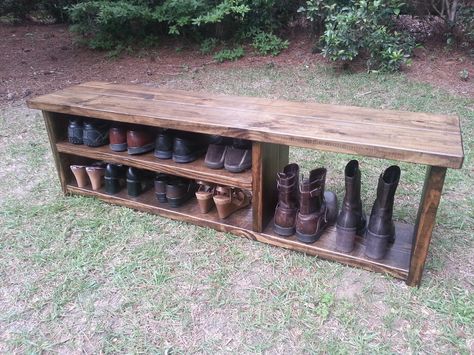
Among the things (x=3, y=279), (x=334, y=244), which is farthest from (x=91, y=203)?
(x=334, y=244)

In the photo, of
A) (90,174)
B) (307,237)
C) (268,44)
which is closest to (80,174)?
(90,174)

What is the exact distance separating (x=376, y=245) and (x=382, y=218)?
0.13 m

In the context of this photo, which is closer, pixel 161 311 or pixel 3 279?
pixel 161 311

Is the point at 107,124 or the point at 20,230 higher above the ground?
the point at 107,124

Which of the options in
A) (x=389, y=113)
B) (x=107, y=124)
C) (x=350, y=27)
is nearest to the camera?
(x=389, y=113)

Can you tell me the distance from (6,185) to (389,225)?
7.86 feet

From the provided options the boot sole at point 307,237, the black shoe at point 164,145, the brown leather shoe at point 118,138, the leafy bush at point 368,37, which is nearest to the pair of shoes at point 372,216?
the boot sole at point 307,237

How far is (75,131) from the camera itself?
7.19 feet

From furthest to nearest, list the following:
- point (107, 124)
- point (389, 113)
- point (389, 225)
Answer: point (107, 124) → point (389, 113) → point (389, 225)

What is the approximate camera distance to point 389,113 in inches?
69.3

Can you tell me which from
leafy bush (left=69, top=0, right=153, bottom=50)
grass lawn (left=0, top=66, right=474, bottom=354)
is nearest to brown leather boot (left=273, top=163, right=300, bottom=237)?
grass lawn (left=0, top=66, right=474, bottom=354)

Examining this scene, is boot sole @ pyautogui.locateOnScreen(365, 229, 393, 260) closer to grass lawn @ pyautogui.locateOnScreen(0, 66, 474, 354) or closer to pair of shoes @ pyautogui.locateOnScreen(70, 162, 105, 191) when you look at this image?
grass lawn @ pyautogui.locateOnScreen(0, 66, 474, 354)

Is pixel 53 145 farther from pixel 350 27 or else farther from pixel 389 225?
pixel 350 27

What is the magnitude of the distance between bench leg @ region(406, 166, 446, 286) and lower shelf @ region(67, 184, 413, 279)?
0.06m
